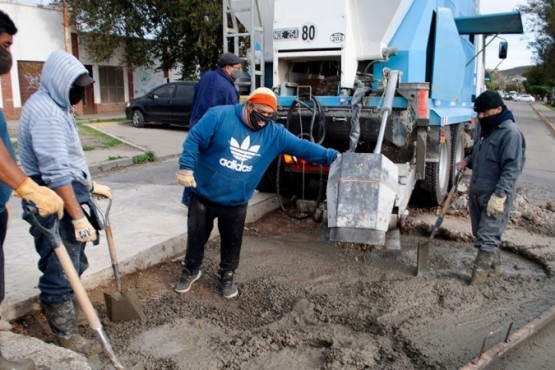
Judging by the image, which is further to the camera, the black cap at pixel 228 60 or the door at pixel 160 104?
the door at pixel 160 104

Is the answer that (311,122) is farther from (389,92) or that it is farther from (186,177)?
(186,177)

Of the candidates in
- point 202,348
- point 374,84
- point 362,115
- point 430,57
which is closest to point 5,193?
point 202,348

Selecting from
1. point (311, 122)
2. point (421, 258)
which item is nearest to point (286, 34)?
point (311, 122)

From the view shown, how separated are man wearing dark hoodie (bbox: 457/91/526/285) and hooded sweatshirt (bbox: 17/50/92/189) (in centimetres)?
332

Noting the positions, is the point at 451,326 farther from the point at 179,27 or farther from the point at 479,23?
the point at 179,27

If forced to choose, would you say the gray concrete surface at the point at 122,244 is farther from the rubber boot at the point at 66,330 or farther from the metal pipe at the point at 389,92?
the metal pipe at the point at 389,92

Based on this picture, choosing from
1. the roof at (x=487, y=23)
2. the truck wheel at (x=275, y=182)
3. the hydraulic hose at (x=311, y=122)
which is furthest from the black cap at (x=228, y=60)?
the roof at (x=487, y=23)

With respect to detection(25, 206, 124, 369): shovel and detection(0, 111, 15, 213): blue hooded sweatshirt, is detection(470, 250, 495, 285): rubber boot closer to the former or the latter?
detection(25, 206, 124, 369): shovel

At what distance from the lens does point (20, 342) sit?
2938 mm

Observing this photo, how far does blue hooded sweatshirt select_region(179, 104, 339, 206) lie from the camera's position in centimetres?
374

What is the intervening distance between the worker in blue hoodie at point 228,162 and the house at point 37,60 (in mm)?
15689

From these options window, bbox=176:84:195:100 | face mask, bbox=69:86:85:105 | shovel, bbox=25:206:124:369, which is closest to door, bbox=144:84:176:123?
window, bbox=176:84:195:100

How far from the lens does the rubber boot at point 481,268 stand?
4.43 meters

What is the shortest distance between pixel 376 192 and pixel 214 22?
1605 centimetres
